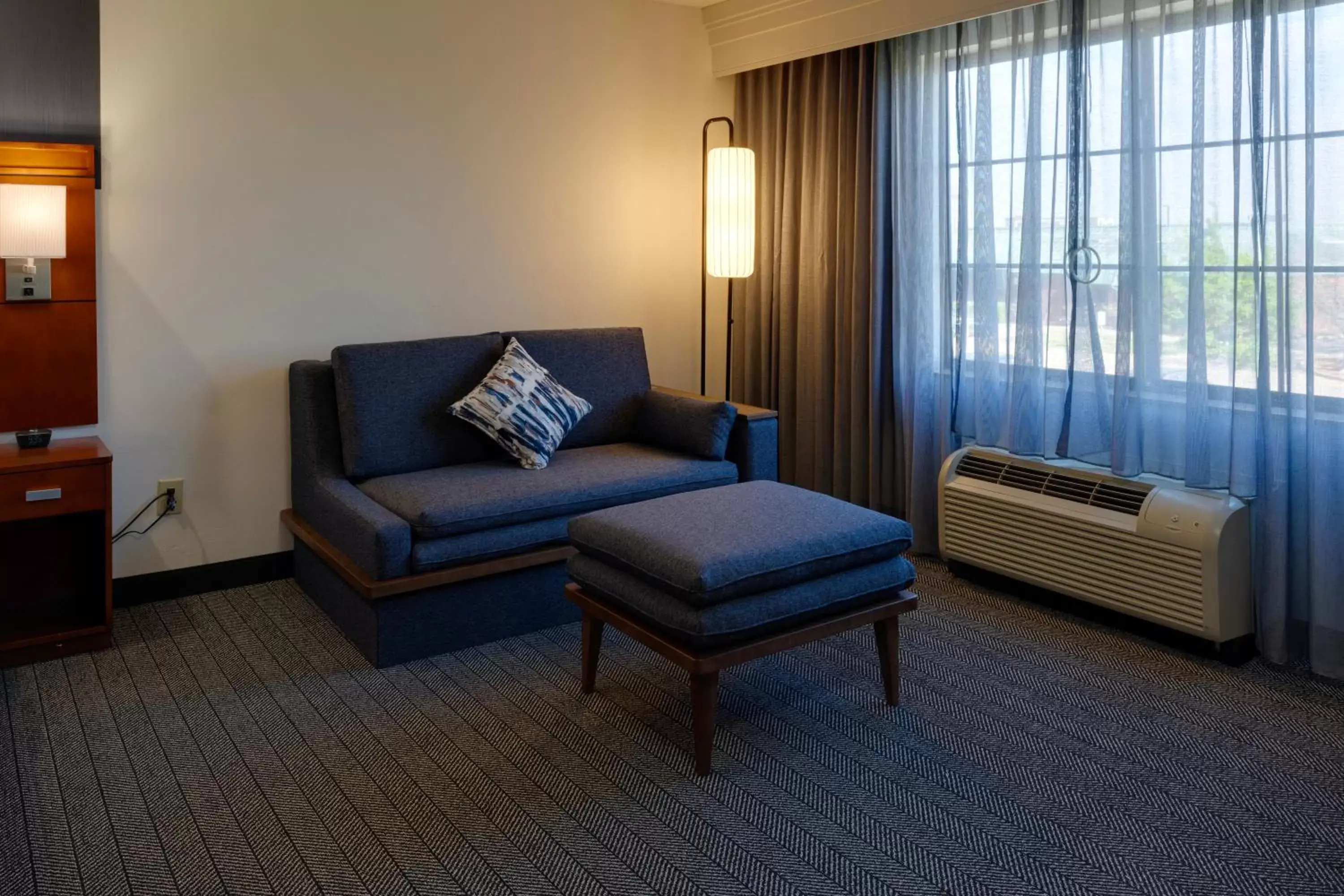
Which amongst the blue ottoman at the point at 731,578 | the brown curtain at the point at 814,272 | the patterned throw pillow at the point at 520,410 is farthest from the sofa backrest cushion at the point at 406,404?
the brown curtain at the point at 814,272

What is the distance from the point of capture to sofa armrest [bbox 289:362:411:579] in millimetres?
3227

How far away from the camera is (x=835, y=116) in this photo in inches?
178

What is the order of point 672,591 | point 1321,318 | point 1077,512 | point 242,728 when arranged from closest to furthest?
1. point 672,591
2. point 242,728
3. point 1321,318
4. point 1077,512

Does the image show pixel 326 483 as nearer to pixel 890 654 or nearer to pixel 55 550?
pixel 55 550

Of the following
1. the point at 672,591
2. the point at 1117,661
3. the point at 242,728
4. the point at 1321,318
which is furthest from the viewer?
the point at 1117,661

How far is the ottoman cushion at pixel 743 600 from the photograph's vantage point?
8.29 ft

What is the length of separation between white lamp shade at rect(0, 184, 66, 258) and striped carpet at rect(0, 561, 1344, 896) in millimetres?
1264

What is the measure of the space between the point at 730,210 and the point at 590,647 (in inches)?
89.3

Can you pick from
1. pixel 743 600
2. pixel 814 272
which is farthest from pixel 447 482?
pixel 814 272

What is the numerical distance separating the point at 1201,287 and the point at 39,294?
146 inches

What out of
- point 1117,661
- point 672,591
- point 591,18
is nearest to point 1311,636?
point 1117,661

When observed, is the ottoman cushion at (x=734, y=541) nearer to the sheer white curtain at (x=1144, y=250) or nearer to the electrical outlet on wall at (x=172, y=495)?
the sheer white curtain at (x=1144, y=250)

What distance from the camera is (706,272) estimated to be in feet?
15.9

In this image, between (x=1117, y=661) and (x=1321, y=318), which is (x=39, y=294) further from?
(x=1321, y=318)
